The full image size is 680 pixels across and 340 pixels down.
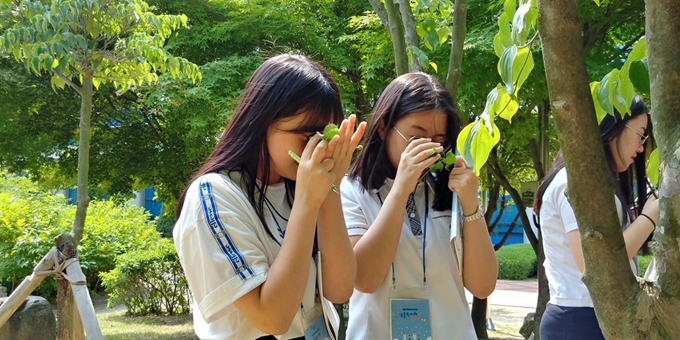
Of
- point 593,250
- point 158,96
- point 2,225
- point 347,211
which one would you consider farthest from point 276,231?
point 2,225

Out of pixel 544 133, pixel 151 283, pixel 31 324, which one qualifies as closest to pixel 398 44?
pixel 31 324

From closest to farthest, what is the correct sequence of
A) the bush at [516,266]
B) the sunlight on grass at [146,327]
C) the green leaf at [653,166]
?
1. the green leaf at [653,166]
2. the sunlight on grass at [146,327]
3. the bush at [516,266]

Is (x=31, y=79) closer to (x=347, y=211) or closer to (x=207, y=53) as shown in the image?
(x=207, y=53)

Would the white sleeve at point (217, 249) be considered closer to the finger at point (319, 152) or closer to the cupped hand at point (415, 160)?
the finger at point (319, 152)

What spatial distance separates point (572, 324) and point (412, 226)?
535 millimetres

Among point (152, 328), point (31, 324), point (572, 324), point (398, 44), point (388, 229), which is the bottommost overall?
point (152, 328)

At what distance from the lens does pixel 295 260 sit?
140 centimetres

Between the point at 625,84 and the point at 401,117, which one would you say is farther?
the point at 401,117

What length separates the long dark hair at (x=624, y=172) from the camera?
6.74 feet

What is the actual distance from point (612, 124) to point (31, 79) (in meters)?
8.29

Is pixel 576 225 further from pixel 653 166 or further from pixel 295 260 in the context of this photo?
pixel 295 260

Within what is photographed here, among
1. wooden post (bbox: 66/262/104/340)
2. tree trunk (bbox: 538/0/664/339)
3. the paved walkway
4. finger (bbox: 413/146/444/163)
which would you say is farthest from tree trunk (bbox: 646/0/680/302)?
the paved walkway

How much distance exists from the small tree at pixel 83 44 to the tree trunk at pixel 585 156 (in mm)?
4389

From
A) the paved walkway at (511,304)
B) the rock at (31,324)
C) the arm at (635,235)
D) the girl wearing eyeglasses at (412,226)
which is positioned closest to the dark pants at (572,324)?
the arm at (635,235)
